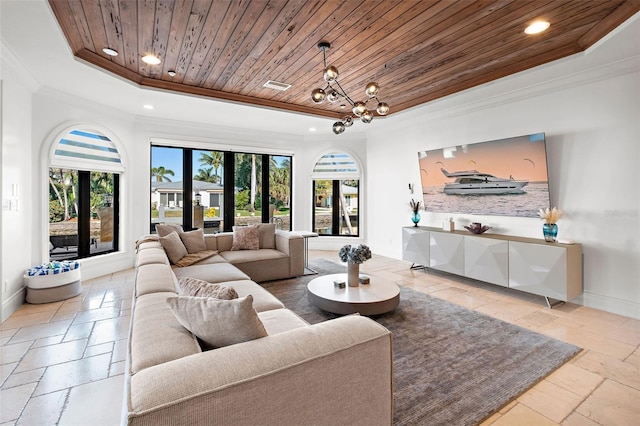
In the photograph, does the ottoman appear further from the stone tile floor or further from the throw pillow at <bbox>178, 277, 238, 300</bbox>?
the throw pillow at <bbox>178, 277, 238, 300</bbox>

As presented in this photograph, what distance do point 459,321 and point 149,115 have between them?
5.83 meters

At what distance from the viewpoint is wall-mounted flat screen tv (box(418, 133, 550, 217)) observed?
13.1ft

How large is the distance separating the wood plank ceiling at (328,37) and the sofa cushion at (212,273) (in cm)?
243

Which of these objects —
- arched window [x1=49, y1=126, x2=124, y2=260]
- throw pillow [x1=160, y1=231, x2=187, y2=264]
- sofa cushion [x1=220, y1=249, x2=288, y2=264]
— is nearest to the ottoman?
arched window [x1=49, y1=126, x2=124, y2=260]

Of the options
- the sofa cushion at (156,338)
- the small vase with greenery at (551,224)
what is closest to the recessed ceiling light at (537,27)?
the small vase with greenery at (551,224)

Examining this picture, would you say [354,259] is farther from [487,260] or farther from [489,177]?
[489,177]

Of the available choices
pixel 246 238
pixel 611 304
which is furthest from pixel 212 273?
pixel 611 304

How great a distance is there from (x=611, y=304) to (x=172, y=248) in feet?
17.3

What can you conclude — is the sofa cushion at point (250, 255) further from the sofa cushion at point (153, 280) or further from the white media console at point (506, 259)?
the white media console at point (506, 259)

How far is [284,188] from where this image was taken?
7453 mm

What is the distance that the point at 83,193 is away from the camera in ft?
16.1

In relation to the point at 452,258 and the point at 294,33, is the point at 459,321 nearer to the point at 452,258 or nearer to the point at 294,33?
the point at 452,258

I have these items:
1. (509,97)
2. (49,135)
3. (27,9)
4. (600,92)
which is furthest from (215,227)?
(600,92)

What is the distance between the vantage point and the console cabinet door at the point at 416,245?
16.8 ft
